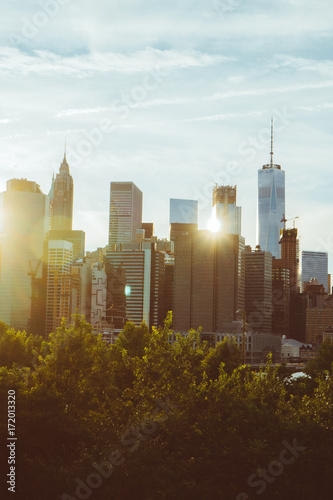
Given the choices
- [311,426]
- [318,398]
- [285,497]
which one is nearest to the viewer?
[285,497]

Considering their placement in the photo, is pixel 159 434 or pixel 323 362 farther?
pixel 323 362

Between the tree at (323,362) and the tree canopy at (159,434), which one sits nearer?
the tree canopy at (159,434)

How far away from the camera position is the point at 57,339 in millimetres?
29516

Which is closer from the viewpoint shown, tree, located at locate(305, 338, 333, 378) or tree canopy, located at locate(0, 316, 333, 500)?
tree canopy, located at locate(0, 316, 333, 500)

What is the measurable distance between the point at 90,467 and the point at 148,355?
946 cm

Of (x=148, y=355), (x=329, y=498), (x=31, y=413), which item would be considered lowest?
(x=329, y=498)

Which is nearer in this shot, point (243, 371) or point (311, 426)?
point (311, 426)

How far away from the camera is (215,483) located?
1870cm

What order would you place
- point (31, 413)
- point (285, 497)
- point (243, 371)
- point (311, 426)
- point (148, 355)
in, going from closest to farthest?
1. point (285, 497)
2. point (311, 426)
3. point (31, 413)
4. point (148, 355)
5. point (243, 371)

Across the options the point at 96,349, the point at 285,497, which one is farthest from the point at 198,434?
the point at 96,349

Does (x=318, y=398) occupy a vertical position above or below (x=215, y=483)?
above

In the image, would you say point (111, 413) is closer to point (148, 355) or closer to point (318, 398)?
point (148, 355)

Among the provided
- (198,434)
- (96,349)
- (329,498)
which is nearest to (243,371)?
(96,349)

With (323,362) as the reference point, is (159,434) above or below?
above
